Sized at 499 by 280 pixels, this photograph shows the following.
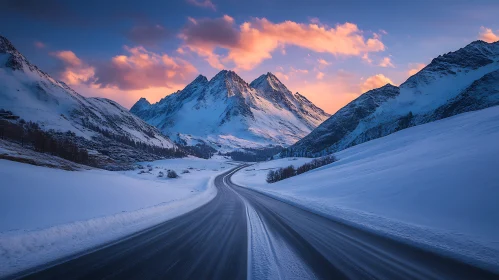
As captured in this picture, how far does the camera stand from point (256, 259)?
17.2 ft

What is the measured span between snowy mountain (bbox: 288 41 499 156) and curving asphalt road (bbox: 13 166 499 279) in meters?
147

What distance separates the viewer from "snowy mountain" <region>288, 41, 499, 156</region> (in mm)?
139000

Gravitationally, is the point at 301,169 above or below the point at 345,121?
below

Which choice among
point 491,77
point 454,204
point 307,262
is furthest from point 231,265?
point 491,77

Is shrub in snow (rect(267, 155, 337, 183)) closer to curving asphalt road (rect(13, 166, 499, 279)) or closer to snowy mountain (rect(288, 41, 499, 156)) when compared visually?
curving asphalt road (rect(13, 166, 499, 279))

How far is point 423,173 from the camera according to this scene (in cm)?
1391

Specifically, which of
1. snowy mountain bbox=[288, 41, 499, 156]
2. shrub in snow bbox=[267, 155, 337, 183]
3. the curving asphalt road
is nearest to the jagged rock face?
snowy mountain bbox=[288, 41, 499, 156]

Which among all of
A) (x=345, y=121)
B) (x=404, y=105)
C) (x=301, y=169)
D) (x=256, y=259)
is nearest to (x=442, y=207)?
(x=256, y=259)

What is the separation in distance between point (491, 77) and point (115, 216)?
168 m

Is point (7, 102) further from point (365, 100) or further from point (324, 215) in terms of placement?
point (365, 100)

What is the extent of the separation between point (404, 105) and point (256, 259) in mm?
193372

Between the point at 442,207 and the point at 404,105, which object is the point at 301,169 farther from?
the point at 404,105

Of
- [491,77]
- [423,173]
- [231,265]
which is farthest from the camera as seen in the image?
[491,77]

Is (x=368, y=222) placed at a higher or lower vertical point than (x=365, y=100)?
lower
